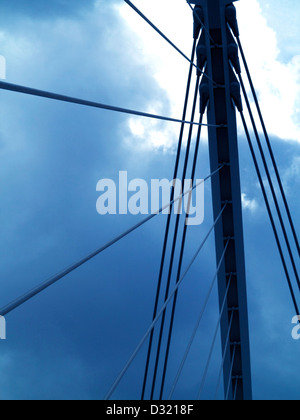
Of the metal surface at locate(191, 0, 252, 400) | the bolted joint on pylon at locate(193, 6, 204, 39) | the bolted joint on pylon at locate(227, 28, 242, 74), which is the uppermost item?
the bolted joint on pylon at locate(193, 6, 204, 39)

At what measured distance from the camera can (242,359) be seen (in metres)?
10.9

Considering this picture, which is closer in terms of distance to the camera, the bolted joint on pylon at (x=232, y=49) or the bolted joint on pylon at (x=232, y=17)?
the bolted joint on pylon at (x=232, y=17)

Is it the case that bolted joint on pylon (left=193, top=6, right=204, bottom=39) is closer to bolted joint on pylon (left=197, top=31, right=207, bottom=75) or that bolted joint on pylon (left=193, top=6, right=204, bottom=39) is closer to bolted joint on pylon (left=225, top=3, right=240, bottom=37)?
bolted joint on pylon (left=197, top=31, right=207, bottom=75)

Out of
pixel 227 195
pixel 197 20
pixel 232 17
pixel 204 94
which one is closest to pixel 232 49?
pixel 232 17

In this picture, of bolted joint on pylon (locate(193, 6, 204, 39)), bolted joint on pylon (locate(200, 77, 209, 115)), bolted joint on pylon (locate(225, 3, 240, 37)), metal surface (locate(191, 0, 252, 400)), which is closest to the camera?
bolted joint on pylon (locate(225, 3, 240, 37))

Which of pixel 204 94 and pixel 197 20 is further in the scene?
pixel 204 94

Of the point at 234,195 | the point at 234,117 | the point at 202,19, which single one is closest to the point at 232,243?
the point at 234,195

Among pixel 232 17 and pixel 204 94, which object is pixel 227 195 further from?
pixel 232 17

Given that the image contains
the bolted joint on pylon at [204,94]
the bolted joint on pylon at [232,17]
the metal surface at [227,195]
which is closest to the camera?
the bolted joint on pylon at [232,17]

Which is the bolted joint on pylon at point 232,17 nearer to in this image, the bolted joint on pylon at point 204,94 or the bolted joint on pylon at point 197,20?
the bolted joint on pylon at point 197,20

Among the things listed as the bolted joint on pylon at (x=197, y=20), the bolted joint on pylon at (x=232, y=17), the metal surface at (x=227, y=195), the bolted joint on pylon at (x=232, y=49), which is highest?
the bolted joint on pylon at (x=197, y=20)

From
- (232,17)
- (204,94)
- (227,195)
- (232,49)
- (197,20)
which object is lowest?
(227,195)

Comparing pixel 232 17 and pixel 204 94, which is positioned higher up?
pixel 232 17
